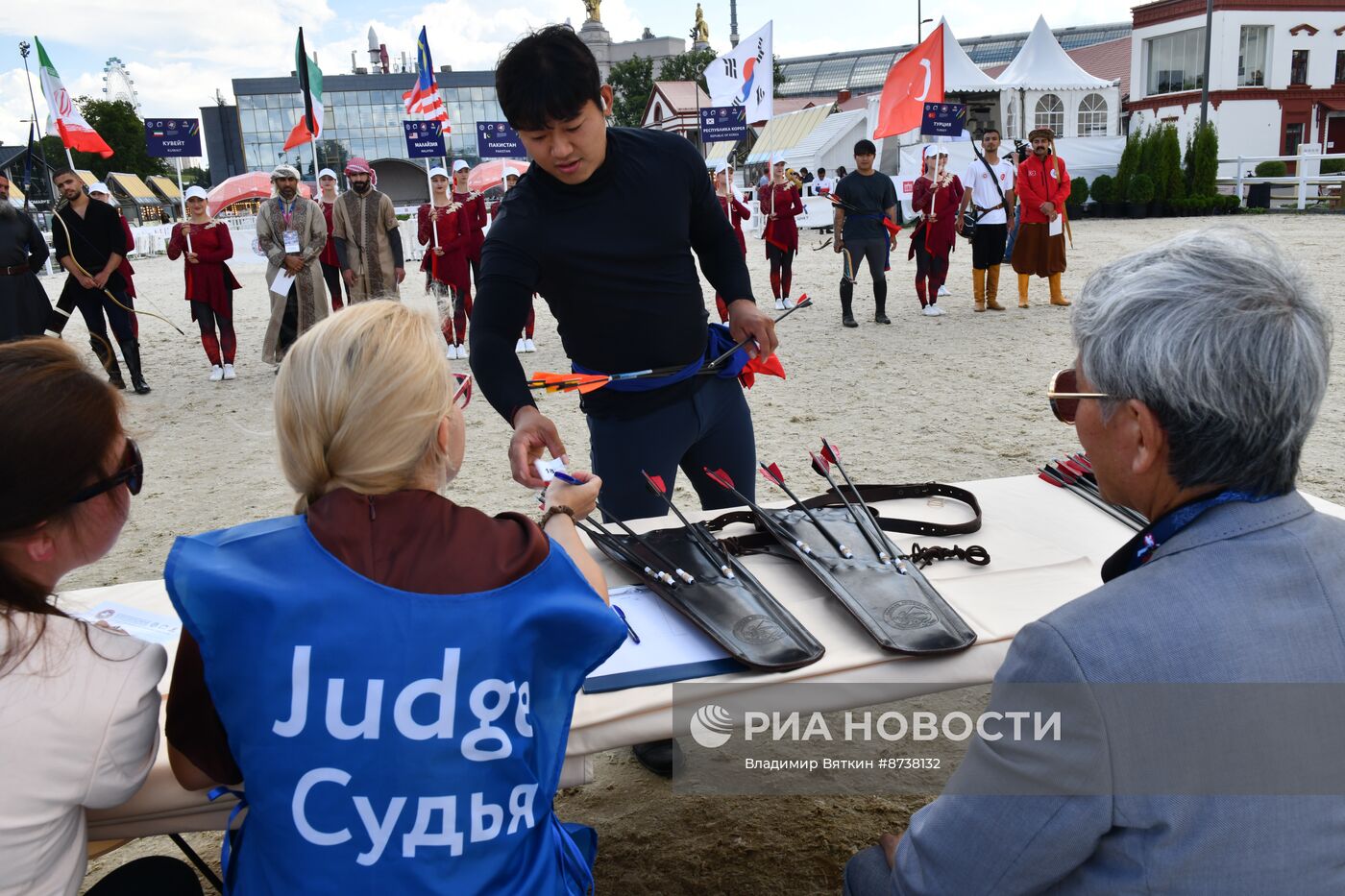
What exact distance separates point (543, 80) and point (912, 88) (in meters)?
12.8

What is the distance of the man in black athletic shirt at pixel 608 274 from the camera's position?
2.32 metres

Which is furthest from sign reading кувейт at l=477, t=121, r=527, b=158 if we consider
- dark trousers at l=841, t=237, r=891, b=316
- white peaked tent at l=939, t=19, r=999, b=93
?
dark trousers at l=841, t=237, r=891, b=316

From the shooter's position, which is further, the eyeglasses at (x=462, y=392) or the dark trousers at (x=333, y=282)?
the dark trousers at (x=333, y=282)

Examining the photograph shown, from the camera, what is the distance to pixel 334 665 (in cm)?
119

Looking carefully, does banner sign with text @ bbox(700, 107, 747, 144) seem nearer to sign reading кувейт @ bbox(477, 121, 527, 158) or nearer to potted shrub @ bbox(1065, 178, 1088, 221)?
sign reading кувейт @ bbox(477, 121, 527, 158)

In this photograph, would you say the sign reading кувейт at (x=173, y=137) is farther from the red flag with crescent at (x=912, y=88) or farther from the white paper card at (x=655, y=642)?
the white paper card at (x=655, y=642)

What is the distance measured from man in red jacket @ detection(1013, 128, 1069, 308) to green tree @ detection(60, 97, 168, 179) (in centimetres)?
5564

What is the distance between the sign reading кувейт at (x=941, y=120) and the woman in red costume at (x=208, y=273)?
31.0ft

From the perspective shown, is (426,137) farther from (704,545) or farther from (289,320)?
(704,545)

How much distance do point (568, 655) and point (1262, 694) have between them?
815 millimetres

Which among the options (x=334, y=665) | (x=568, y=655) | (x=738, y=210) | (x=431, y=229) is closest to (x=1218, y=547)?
(x=568, y=655)

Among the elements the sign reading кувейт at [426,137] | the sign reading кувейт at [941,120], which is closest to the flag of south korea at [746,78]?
the sign reading кувейт at [941,120]

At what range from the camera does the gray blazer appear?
105 cm

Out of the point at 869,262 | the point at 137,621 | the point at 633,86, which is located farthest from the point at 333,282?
the point at 633,86
